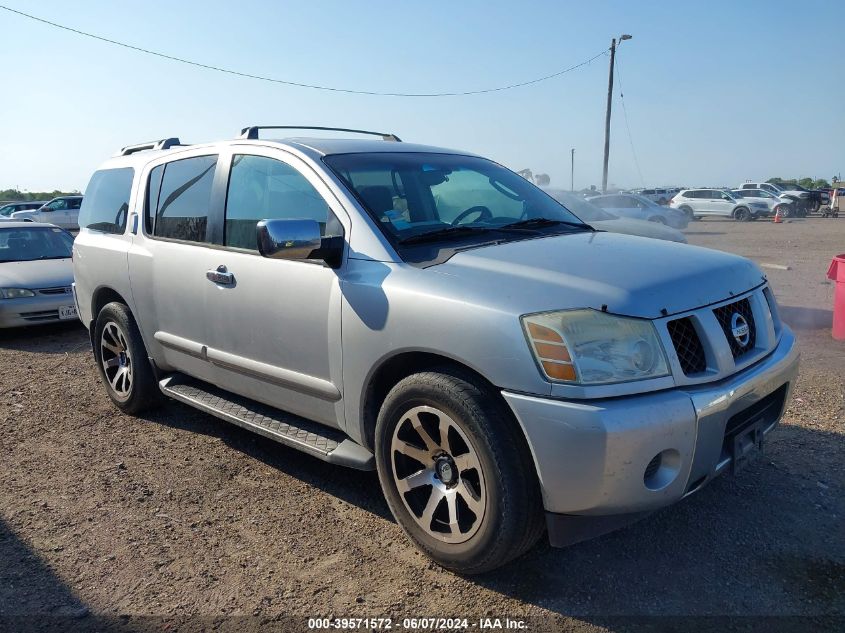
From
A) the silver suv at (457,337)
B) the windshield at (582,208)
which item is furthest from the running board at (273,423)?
the windshield at (582,208)

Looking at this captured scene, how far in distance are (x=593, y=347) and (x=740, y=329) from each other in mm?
825

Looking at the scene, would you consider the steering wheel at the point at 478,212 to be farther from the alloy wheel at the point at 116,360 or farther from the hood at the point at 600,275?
the alloy wheel at the point at 116,360

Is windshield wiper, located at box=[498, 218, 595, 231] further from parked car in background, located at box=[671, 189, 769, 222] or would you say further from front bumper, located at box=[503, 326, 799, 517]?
parked car in background, located at box=[671, 189, 769, 222]

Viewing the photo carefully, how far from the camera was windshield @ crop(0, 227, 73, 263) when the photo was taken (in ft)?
30.3

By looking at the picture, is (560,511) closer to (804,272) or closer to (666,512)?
(666,512)

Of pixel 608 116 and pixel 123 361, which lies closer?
pixel 123 361

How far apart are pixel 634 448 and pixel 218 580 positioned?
1819mm

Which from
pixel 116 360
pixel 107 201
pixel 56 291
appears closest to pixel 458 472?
pixel 116 360

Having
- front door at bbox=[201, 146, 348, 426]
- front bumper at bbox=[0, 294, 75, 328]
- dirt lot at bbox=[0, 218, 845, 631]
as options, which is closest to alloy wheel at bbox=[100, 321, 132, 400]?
dirt lot at bbox=[0, 218, 845, 631]

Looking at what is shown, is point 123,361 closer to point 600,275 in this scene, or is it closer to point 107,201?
point 107,201

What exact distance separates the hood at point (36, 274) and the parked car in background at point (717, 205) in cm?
3042

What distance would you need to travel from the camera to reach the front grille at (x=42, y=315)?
8156 mm

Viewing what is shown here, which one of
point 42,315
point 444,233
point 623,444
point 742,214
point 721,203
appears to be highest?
point 444,233

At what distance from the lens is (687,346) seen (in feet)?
8.79
